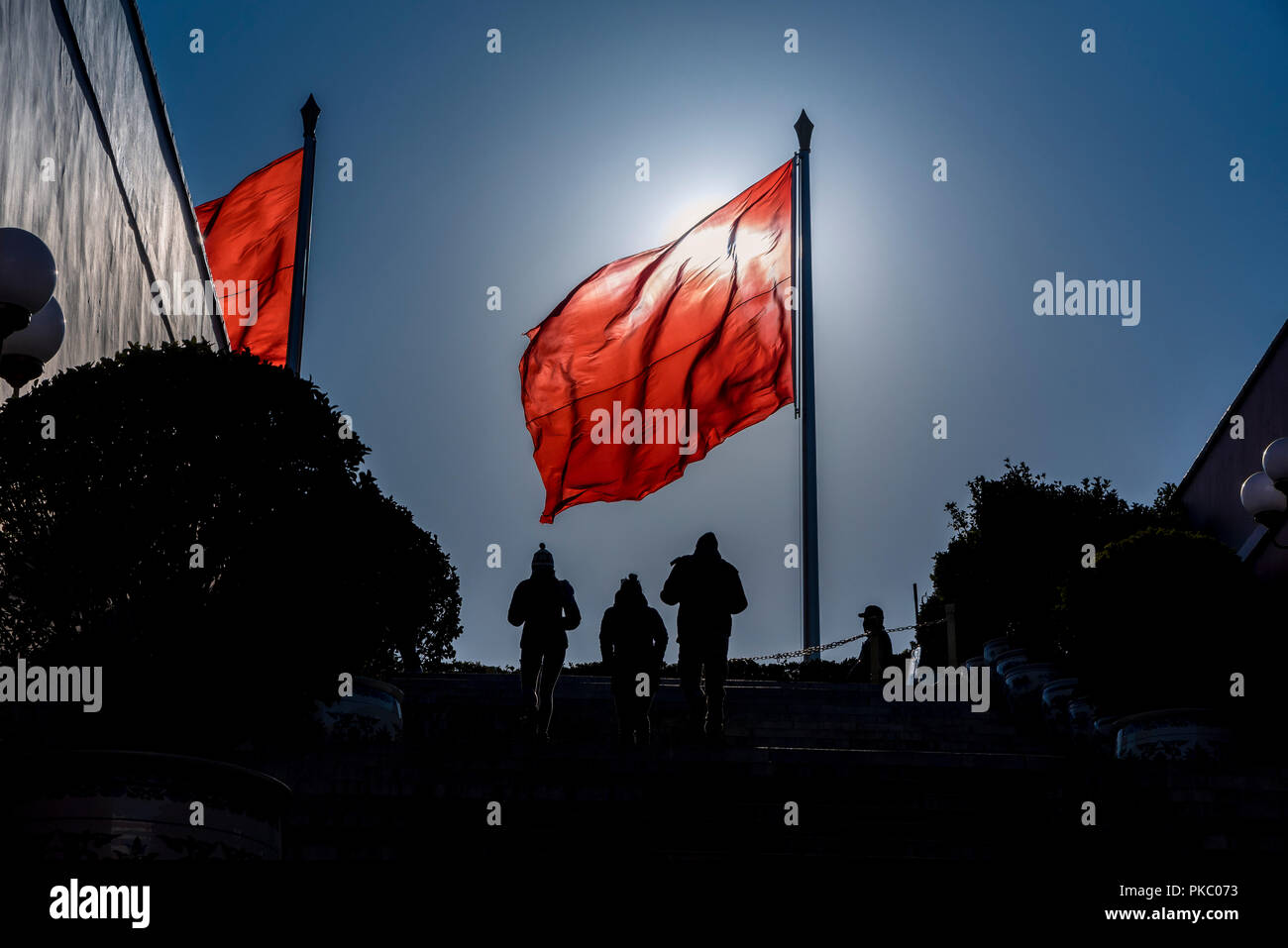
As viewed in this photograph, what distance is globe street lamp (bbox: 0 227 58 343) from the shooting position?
7316mm

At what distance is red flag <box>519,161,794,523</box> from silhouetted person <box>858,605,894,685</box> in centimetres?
303

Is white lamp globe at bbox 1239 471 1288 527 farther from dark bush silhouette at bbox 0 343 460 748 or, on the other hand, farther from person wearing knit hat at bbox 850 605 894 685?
dark bush silhouette at bbox 0 343 460 748

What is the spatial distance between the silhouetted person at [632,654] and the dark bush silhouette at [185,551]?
12.4ft

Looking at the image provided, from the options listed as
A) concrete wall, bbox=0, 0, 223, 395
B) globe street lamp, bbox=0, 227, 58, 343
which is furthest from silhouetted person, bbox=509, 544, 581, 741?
globe street lamp, bbox=0, 227, 58, 343

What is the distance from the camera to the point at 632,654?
40.0 ft

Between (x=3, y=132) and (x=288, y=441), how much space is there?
418cm

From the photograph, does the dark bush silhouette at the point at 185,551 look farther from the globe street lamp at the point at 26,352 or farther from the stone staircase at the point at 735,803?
the stone staircase at the point at 735,803

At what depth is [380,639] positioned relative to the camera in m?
8.41

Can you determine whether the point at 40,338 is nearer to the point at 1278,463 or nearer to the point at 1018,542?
the point at 1278,463

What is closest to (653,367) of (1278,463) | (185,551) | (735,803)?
(1278,463)

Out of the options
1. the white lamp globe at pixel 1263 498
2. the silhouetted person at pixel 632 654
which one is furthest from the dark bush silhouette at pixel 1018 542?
the silhouetted person at pixel 632 654

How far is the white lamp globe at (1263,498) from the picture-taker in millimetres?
13766
